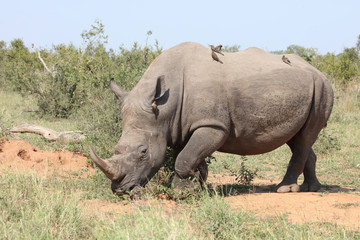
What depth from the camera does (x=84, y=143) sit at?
8.22 meters

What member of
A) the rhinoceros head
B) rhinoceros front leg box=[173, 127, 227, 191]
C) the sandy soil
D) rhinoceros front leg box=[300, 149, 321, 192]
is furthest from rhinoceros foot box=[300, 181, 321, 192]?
the rhinoceros head

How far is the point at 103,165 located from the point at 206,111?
1426 millimetres

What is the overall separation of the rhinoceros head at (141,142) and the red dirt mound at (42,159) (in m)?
2.02

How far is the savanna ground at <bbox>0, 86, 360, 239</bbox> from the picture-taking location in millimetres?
4012

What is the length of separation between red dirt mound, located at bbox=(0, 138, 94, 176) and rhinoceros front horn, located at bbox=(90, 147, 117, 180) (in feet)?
6.77

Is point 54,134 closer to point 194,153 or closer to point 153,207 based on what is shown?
point 194,153

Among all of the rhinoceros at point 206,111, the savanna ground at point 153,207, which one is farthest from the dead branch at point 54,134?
the rhinoceros at point 206,111

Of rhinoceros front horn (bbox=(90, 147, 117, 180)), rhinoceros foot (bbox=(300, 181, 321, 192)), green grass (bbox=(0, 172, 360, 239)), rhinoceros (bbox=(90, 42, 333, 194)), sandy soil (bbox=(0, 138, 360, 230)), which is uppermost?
rhinoceros (bbox=(90, 42, 333, 194))

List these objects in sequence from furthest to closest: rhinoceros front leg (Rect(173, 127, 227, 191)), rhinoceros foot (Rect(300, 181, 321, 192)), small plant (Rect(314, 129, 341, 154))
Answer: small plant (Rect(314, 129, 341, 154)) < rhinoceros foot (Rect(300, 181, 321, 192)) < rhinoceros front leg (Rect(173, 127, 227, 191))

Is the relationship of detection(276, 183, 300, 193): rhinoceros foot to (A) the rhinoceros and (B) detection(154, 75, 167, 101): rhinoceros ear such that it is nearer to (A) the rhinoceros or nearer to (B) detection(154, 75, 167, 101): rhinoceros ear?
(A) the rhinoceros

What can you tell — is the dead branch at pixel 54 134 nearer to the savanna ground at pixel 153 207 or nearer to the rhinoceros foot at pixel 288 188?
the savanna ground at pixel 153 207

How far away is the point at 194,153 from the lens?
567 cm

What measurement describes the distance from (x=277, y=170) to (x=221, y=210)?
4.80 m

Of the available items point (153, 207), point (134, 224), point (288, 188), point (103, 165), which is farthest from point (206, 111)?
point (134, 224)
